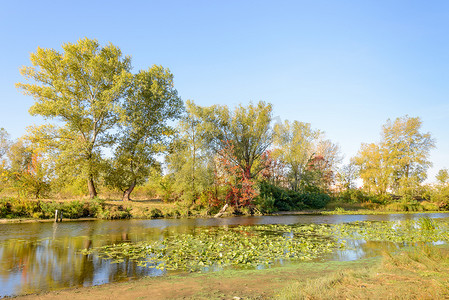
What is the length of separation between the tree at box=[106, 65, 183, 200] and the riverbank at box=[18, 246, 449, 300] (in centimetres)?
2457

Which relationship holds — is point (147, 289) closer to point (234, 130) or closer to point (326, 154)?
point (234, 130)

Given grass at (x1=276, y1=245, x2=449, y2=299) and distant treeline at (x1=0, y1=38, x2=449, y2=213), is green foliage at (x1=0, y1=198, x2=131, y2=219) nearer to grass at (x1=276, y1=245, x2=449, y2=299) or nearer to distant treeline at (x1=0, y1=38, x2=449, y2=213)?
distant treeline at (x1=0, y1=38, x2=449, y2=213)

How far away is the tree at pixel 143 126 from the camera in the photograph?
3058cm

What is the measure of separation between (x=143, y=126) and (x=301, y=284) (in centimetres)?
2863

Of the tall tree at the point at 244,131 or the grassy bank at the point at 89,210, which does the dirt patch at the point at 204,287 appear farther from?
the tall tree at the point at 244,131

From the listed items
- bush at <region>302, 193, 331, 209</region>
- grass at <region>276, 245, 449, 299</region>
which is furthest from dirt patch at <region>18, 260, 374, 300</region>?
bush at <region>302, 193, 331, 209</region>

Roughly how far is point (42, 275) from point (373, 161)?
4963 centimetres

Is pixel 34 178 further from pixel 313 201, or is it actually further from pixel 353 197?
pixel 353 197

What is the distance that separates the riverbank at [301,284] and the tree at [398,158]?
42.6 meters

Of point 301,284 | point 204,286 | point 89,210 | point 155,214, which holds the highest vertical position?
point 89,210

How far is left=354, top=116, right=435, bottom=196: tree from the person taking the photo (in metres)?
44.3

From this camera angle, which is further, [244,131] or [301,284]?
[244,131]

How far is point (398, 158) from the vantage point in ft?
146

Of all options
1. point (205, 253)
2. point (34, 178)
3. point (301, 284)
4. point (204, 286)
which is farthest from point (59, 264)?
point (34, 178)
